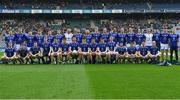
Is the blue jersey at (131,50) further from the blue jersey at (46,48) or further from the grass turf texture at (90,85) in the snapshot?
the grass turf texture at (90,85)

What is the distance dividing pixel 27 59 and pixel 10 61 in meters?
0.97

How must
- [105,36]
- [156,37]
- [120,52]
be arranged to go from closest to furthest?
[120,52], [156,37], [105,36]

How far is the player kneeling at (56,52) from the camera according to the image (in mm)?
21219

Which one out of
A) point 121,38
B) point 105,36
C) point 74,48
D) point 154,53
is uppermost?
point 105,36

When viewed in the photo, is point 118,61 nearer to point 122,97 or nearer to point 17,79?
point 17,79

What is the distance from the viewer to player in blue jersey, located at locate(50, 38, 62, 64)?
69.6 feet

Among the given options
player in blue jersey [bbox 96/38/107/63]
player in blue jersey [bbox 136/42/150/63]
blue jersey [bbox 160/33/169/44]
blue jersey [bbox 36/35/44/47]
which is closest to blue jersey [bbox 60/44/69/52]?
blue jersey [bbox 36/35/44/47]

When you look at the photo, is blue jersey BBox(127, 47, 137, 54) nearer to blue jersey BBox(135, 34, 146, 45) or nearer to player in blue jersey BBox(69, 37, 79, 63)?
blue jersey BBox(135, 34, 146, 45)

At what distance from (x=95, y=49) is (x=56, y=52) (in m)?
1.93

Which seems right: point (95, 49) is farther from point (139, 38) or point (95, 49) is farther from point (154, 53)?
point (154, 53)

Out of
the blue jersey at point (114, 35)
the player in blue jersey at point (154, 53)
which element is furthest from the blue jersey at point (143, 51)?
the blue jersey at point (114, 35)

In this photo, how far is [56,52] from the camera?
70.0 ft

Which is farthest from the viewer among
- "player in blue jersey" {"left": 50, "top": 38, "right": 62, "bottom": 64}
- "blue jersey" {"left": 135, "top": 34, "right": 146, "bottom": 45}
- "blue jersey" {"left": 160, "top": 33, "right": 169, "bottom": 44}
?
"blue jersey" {"left": 135, "top": 34, "right": 146, "bottom": 45}

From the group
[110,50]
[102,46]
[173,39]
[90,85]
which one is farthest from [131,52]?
[90,85]
